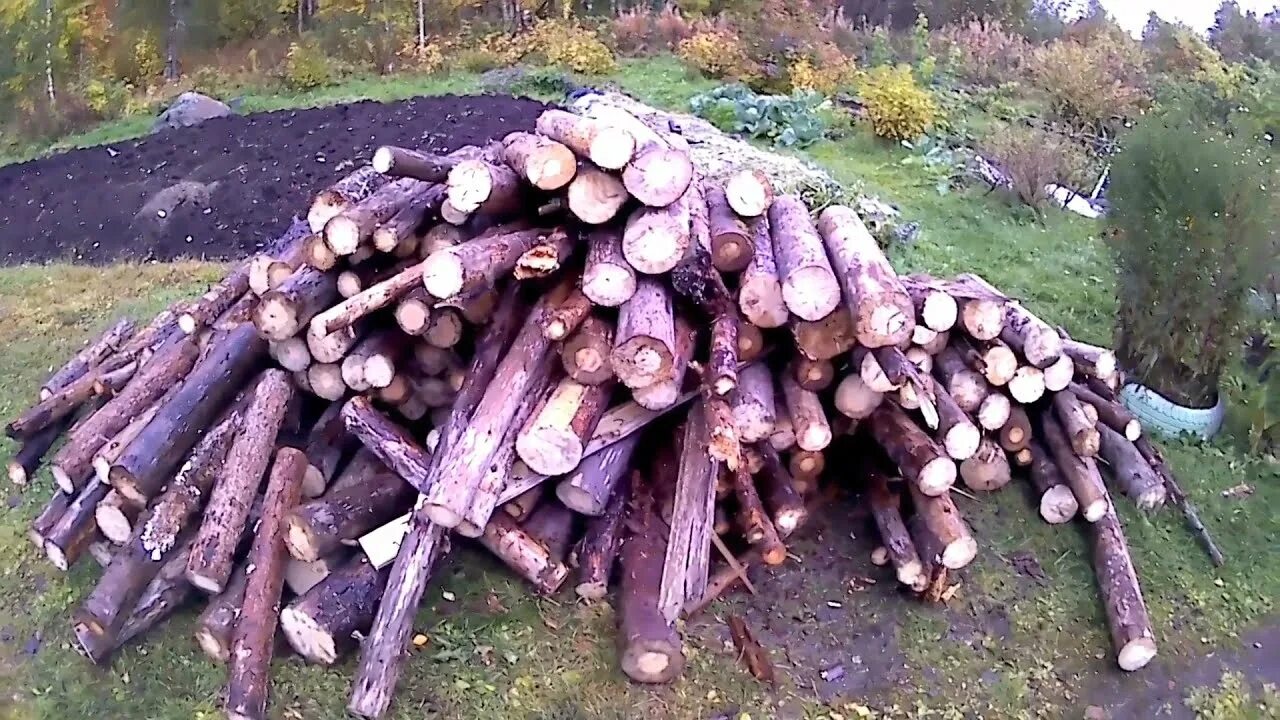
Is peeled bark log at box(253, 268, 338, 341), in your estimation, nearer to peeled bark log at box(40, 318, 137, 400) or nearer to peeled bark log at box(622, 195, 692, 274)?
peeled bark log at box(622, 195, 692, 274)

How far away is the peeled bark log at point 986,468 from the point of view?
5.45 metres

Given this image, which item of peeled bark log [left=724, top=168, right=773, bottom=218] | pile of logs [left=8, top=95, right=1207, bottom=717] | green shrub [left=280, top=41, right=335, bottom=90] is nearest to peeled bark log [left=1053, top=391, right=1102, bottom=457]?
pile of logs [left=8, top=95, right=1207, bottom=717]

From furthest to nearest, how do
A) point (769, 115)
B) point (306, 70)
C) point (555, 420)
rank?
1. point (306, 70)
2. point (769, 115)
3. point (555, 420)

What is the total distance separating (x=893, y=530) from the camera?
16.4ft

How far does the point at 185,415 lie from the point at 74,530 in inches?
32.2

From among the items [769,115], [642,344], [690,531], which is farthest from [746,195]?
[769,115]

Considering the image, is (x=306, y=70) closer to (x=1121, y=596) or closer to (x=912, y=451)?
(x=912, y=451)

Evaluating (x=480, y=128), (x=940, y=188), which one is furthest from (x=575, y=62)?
(x=940, y=188)

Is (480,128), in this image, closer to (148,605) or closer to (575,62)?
(575,62)

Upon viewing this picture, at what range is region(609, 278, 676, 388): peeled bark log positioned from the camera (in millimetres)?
4309

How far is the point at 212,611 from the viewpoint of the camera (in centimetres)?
447

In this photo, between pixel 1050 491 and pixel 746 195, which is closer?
pixel 746 195

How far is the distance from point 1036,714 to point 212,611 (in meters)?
3.67

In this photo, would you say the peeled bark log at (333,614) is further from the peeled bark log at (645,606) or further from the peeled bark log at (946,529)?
the peeled bark log at (946,529)
